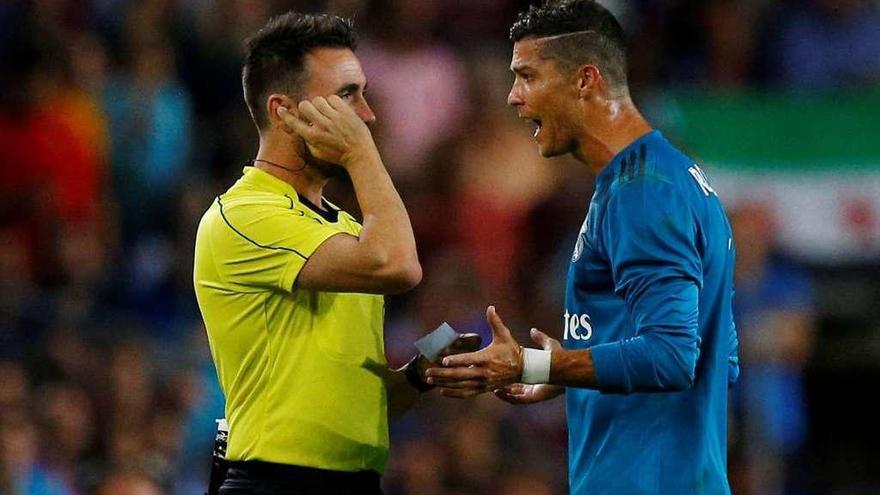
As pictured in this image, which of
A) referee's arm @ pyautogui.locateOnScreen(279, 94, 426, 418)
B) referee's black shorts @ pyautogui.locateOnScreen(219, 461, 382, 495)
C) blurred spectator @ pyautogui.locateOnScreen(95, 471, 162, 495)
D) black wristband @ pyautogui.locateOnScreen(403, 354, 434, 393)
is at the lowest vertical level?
blurred spectator @ pyautogui.locateOnScreen(95, 471, 162, 495)

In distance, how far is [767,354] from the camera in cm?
932

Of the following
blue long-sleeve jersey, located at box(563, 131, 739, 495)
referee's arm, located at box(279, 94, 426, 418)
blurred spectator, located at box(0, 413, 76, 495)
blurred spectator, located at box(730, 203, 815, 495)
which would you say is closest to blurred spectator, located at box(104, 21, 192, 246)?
blurred spectator, located at box(0, 413, 76, 495)

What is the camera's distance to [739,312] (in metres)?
9.24

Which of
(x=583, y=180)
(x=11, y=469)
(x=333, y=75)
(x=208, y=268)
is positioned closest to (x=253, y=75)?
(x=333, y=75)

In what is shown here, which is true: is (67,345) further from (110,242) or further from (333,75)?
(333,75)

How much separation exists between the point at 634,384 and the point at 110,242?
5.38m

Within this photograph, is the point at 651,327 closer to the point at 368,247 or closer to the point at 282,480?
the point at 368,247

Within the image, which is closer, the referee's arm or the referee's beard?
the referee's arm

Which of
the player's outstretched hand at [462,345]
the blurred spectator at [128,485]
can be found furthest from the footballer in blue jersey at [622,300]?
the blurred spectator at [128,485]

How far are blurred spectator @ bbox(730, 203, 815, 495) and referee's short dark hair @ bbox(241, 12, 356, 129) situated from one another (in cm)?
428

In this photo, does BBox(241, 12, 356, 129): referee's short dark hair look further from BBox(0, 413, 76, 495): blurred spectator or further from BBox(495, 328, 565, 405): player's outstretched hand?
BBox(0, 413, 76, 495): blurred spectator

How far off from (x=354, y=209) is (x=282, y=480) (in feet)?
14.5

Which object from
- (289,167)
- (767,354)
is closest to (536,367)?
(289,167)

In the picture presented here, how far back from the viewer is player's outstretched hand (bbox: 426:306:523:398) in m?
4.74
